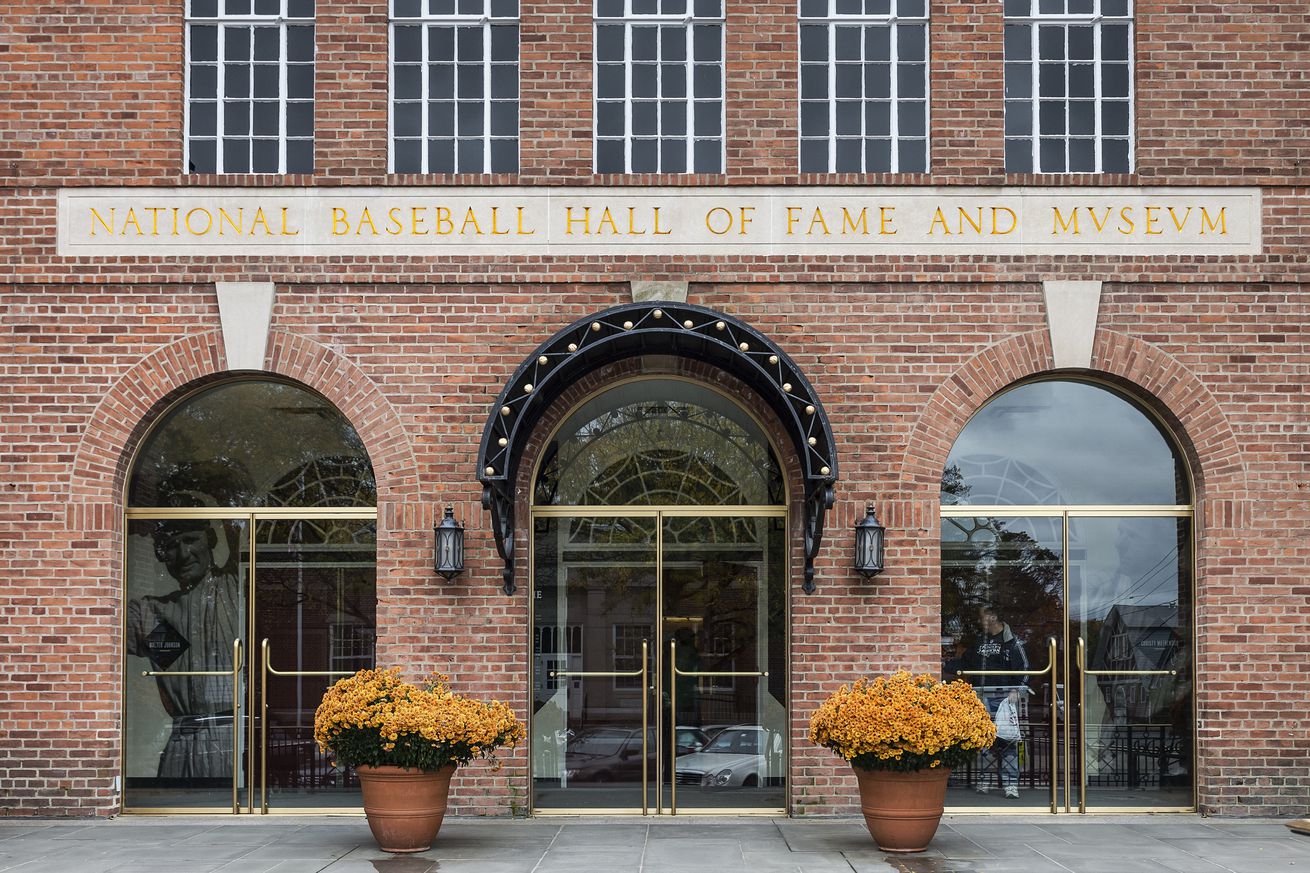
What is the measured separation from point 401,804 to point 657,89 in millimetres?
6544

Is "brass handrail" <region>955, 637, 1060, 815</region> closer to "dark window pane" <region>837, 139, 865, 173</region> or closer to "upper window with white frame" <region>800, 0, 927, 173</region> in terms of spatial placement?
"upper window with white frame" <region>800, 0, 927, 173</region>

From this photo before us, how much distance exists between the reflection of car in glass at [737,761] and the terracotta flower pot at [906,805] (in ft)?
6.05

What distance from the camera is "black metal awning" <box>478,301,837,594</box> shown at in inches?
439

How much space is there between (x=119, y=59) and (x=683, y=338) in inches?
222

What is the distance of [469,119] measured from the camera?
41.0 ft

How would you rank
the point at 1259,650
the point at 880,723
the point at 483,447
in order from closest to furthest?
the point at 880,723, the point at 483,447, the point at 1259,650

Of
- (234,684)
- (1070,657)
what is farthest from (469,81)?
(1070,657)

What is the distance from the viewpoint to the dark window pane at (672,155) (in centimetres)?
1245

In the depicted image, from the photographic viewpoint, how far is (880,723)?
10.2 metres

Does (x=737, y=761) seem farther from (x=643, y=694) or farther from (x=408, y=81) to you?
(x=408, y=81)

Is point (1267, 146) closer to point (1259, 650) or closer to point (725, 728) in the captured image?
point (1259, 650)

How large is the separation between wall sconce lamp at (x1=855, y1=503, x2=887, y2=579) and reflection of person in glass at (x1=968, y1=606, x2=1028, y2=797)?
48.8 inches

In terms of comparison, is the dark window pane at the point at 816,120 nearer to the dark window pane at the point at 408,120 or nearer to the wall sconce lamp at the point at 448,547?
the dark window pane at the point at 408,120

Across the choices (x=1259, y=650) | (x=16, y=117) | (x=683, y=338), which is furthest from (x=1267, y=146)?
(x=16, y=117)
